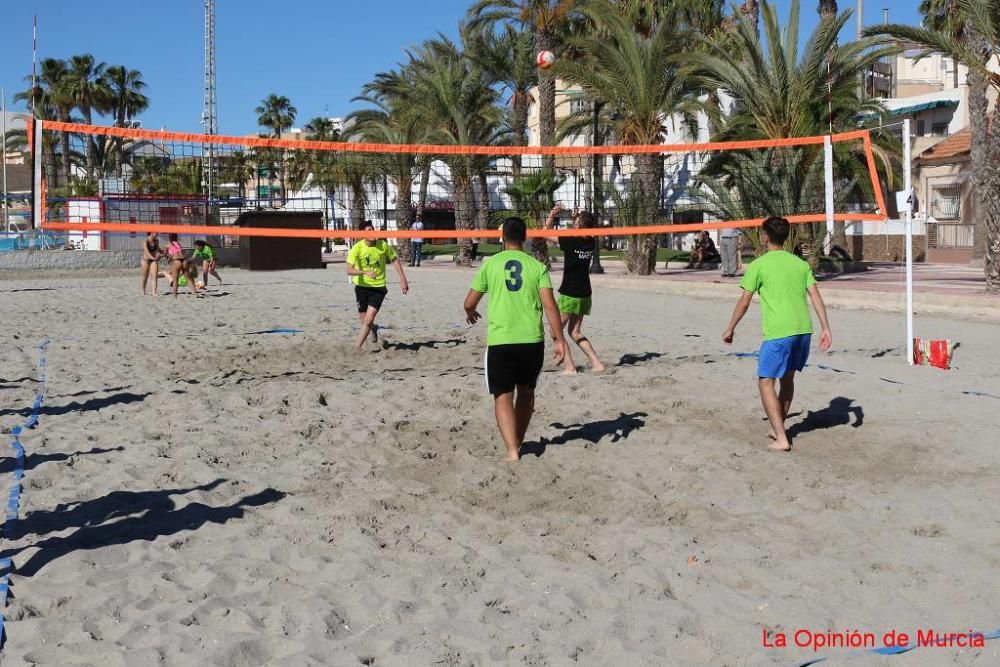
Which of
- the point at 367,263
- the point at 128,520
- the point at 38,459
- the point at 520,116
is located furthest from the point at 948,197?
the point at 128,520

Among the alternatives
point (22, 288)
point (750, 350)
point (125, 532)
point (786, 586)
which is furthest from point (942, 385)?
point (22, 288)

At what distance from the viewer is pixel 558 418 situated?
759 centimetres

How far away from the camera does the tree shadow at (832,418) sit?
722cm

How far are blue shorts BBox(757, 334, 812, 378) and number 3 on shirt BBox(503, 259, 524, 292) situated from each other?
1676 millimetres

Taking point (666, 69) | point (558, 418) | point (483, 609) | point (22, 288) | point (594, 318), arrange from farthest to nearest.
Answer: point (666, 69) → point (22, 288) → point (594, 318) → point (558, 418) → point (483, 609)

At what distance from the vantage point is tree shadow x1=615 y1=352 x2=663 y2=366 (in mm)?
10039

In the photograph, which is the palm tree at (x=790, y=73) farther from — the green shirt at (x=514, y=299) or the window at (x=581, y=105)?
the green shirt at (x=514, y=299)

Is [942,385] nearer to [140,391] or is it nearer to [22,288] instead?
[140,391]

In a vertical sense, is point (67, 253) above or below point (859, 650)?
above

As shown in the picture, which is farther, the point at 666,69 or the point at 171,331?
the point at 666,69

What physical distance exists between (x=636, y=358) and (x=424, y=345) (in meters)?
2.56

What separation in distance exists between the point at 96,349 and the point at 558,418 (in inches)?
237

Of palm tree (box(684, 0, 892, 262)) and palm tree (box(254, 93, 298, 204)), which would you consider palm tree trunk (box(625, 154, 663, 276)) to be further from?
palm tree (box(254, 93, 298, 204))

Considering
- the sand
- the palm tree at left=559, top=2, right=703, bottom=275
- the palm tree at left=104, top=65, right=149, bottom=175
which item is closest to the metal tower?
the palm tree at left=104, top=65, right=149, bottom=175
